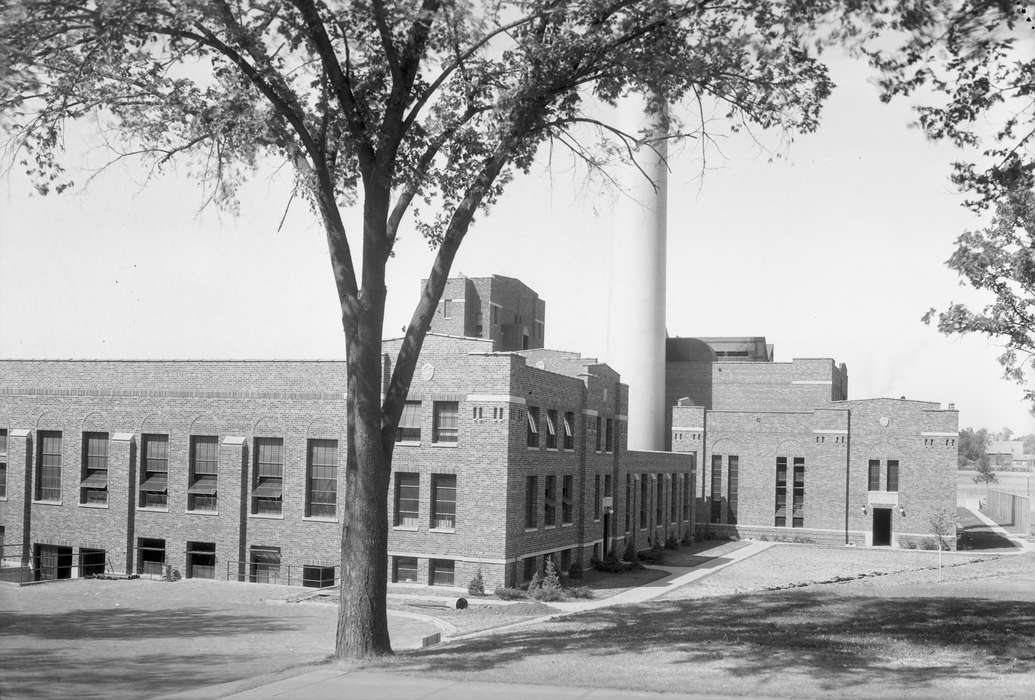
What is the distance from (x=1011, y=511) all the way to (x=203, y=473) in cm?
6916

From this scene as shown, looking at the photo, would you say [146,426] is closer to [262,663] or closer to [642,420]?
[262,663]

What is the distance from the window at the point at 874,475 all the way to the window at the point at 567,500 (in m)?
29.7

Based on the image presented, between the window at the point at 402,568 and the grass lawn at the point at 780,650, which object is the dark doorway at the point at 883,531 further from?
the grass lawn at the point at 780,650

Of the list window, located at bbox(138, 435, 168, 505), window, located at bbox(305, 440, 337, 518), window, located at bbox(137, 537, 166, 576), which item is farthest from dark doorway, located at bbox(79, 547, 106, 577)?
window, located at bbox(305, 440, 337, 518)

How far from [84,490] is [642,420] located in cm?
3763

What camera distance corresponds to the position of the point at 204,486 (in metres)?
41.3

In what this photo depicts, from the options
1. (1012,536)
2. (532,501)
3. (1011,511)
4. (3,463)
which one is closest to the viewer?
(532,501)

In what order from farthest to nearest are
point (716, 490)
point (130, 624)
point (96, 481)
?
point (716, 490) → point (96, 481) → point (130, 624)

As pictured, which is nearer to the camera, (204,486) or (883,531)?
(204,486)

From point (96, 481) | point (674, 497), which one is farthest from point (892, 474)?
point (96, 481)

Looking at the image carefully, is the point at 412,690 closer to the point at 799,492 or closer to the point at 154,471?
the point at 154,471

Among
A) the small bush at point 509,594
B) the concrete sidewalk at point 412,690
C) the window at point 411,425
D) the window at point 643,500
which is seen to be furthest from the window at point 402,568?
the concrete sidewalk at point 412,690

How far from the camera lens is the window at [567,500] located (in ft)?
144

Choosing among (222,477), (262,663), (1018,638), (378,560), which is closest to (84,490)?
(222,477)
